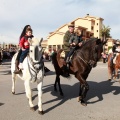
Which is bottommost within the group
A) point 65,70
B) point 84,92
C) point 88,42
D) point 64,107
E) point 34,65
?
point 64,107

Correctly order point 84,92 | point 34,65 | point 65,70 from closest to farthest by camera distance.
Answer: point 34,65
point 84,92
point 65,70

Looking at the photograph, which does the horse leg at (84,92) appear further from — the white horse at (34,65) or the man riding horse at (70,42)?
the white horse at (34,65)

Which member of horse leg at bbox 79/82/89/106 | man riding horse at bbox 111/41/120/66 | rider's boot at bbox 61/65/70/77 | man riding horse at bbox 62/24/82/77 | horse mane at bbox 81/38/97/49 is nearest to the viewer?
horse leg at bbox 79/82/89/106

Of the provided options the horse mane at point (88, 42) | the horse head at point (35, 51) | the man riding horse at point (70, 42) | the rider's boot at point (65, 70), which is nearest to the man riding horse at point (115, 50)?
the man riding horse at point (70, 42)

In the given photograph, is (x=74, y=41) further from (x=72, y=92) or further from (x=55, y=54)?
(x=72, y=92)

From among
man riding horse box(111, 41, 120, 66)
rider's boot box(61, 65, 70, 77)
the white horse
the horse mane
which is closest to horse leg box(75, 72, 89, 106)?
rider's boot box(61, 65, 70, 77)

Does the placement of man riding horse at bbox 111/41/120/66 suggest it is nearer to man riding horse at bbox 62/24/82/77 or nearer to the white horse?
man riding horse at bbox 62/24/82/77

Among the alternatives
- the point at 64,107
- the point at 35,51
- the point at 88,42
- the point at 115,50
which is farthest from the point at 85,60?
the point at 115,50

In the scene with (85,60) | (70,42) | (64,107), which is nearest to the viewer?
(64,107)

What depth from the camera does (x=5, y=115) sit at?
6.48 m

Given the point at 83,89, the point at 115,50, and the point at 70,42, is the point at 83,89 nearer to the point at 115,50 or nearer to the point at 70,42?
the point at 70,42

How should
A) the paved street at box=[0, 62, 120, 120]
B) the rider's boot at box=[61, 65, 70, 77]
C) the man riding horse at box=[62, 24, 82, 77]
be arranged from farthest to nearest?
the rider's boot at box=[61, 65, 70, 77] < the man riding horse at box=[62, 24, 82, 77] < the paved street at box=[0, 62, 120, 120]

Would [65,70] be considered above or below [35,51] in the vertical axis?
below

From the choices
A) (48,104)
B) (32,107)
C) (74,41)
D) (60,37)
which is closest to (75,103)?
(48,104)
